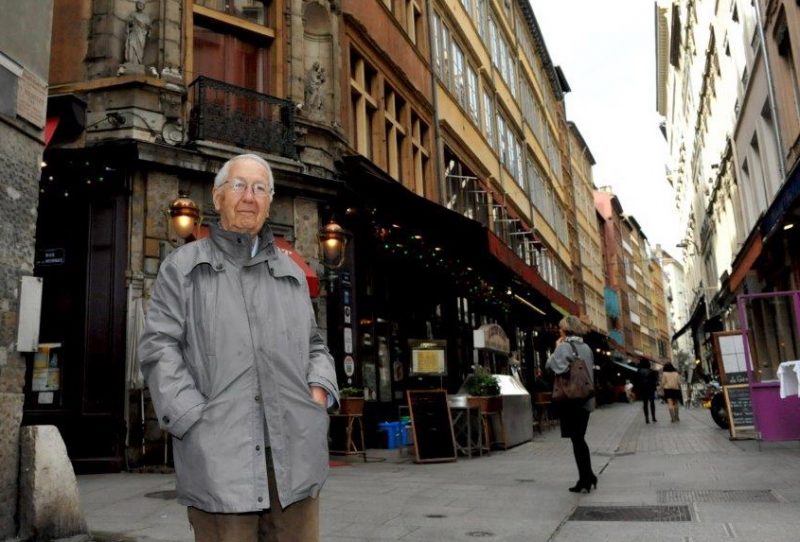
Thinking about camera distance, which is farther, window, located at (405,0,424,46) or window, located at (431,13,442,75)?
window, located at (431,13,442,75)

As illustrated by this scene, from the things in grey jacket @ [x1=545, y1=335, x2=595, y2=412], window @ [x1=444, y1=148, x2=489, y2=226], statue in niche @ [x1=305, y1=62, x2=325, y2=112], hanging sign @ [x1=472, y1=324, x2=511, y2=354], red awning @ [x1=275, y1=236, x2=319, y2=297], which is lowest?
grey jacket @ [x1=545, y1=335, x2=595, y2=412]

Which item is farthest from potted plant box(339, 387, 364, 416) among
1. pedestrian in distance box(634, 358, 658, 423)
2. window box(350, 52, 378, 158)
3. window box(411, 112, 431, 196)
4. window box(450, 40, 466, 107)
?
window box(450, 40, 466, 107)

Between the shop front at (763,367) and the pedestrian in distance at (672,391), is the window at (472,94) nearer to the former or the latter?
the pedestrian in distance at (672,391)

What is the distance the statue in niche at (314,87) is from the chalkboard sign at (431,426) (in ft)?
18.1

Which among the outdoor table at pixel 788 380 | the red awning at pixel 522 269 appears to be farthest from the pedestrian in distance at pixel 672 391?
the outdoor table at pixel 788 380

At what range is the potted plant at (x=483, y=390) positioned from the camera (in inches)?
455

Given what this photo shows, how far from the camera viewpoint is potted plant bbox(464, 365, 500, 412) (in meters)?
11.6

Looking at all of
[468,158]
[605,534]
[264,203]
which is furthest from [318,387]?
[468,158]

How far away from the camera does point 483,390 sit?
1159 cm

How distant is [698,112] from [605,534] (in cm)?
3026

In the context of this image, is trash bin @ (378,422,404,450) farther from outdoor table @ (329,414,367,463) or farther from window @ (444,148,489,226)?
window @ (444,148,489,226)

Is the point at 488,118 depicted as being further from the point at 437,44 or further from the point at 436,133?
the point at 436,133

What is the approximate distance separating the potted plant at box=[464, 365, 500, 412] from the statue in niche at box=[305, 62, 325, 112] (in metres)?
5.48

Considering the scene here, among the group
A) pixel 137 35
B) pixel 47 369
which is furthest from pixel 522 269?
pixel 47 369
